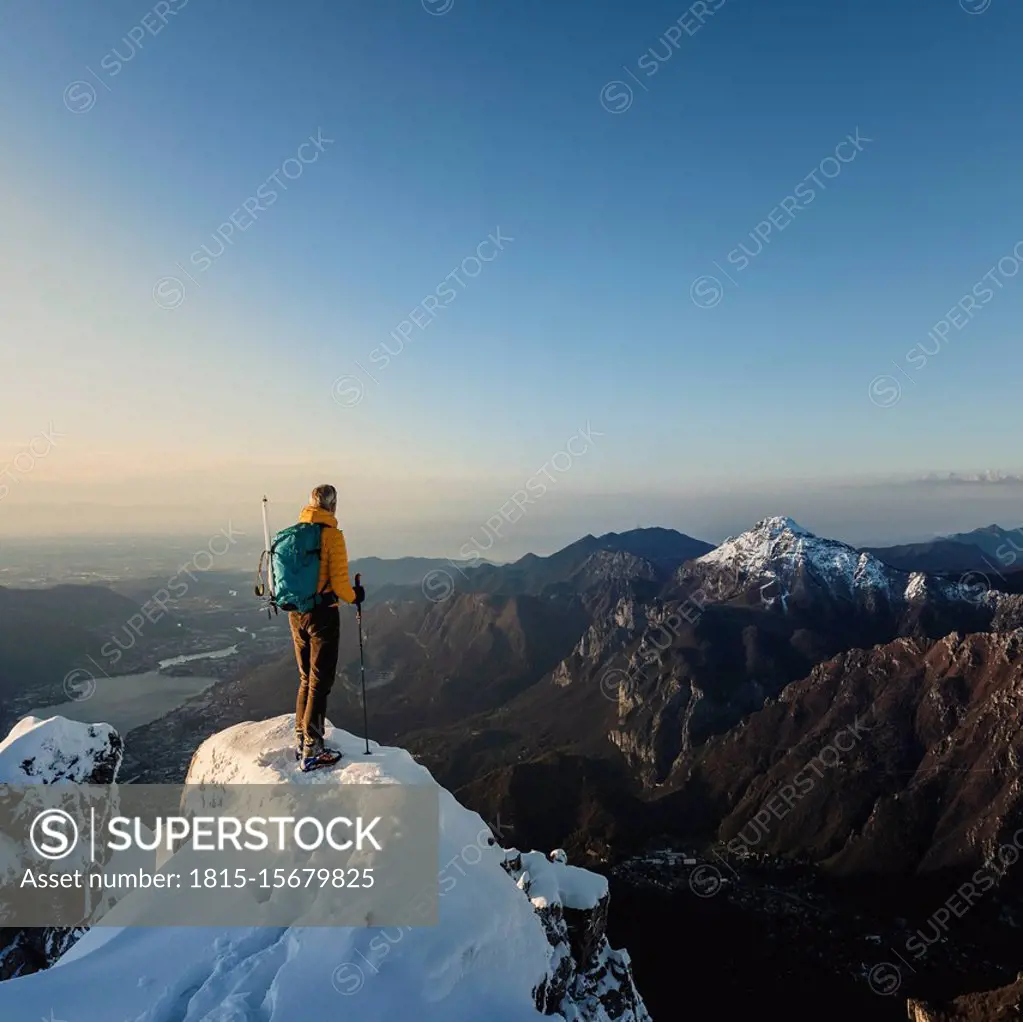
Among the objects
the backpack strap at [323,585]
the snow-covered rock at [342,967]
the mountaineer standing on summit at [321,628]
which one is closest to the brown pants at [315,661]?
the mountaineer standing on summit at [321,628]

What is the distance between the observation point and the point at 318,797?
10.9 m

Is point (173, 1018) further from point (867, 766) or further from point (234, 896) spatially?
point (867, 766)

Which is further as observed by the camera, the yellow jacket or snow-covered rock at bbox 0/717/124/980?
snow-covered rock at bbox 0/717/124/980

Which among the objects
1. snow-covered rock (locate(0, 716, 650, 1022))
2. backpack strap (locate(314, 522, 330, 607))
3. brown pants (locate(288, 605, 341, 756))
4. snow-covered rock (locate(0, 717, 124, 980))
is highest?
backpack strap (locate(314, 522, 330, 607))

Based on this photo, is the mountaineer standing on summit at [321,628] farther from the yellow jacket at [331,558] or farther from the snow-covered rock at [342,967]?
the snow-covered rock at [342,967]

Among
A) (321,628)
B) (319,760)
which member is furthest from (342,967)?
(321,628)

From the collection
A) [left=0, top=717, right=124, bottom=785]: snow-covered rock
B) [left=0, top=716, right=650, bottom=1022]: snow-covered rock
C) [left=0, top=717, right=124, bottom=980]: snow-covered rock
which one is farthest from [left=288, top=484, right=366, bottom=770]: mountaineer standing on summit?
[left=0, top=717, right=124, bottom=785]: snow-covered rock

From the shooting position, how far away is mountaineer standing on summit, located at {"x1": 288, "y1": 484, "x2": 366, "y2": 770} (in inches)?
466

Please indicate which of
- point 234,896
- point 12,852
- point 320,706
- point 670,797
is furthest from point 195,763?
point 670,797

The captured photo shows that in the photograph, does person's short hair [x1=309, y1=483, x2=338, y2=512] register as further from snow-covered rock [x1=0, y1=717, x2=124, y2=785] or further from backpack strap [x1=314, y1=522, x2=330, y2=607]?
snow-covered rock [x1=0, y1=717, x2=124, y2=785]

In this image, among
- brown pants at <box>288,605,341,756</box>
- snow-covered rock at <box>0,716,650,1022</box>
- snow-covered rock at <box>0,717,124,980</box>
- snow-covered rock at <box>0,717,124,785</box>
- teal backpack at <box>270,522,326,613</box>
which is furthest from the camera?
snow-covered rock at <box>0,717,124,785</box>

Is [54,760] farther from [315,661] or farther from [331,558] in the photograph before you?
[331,558]

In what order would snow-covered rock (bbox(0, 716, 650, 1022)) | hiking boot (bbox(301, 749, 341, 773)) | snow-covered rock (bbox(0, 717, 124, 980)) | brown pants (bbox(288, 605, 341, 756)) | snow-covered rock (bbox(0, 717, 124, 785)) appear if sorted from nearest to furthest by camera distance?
snow-covered rock (bbox(0, 716, 650, 1022)), hiking boot (bbox(301, 749, 341, 773)), brown pants (bbox(288, 605, 341, 756)), snow-covered rock (bbox(0, 717, 124, 980)), snow-covered rock (bbox(0, 717, 124, 785))

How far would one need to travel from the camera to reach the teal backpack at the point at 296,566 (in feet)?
37.8
